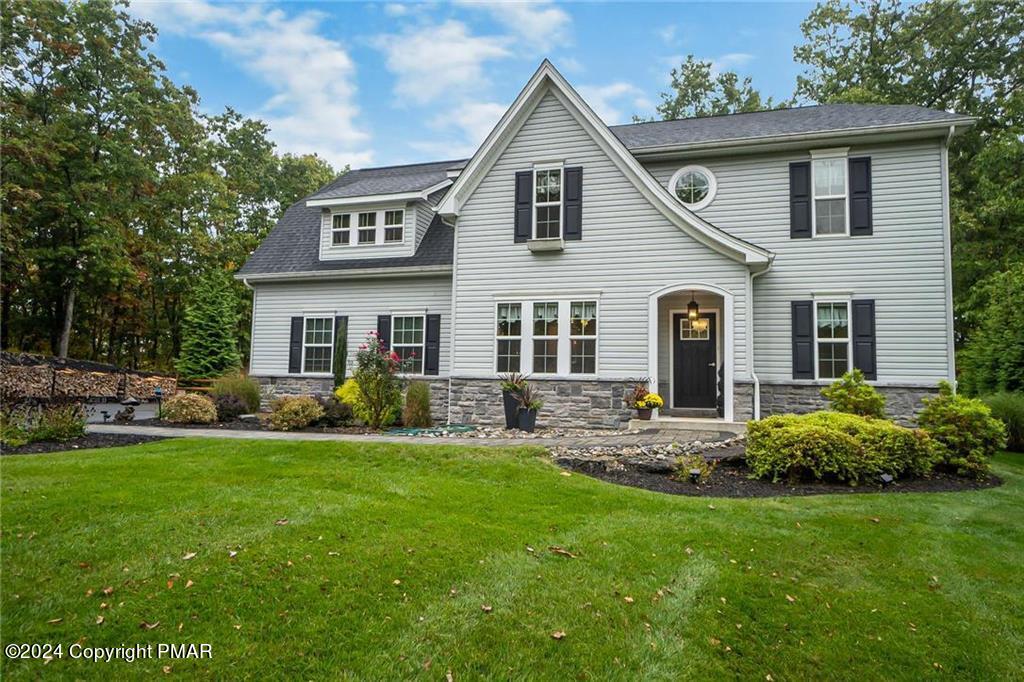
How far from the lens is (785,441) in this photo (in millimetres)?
6926

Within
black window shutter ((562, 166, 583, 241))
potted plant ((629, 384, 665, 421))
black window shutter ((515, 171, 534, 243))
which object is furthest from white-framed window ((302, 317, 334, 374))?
potted plant ((629, 384, 665, 421))

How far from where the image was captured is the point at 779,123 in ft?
42.8

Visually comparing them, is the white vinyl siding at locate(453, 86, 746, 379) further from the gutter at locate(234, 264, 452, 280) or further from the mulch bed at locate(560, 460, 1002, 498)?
the mulch bed at locate(560, 460, 1002, 498)

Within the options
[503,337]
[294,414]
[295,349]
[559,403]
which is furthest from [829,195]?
[295,349]

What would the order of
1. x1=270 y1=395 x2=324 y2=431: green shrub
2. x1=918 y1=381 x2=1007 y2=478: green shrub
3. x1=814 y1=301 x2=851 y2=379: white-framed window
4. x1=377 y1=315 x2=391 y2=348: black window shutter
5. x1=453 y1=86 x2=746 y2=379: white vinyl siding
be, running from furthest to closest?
x1=377 y1=315 x2=391 y2=348: black window shutter < x1=814 y1=301 x2=851 y2=379: white-framed window < x1=453 y1=86 x2=746 y2=379: white vinyl siding < x1=270 y1=395 x2=324 y2=431: green shrub < x1=918 y1=381 x2=1007 y2=478: green shrub

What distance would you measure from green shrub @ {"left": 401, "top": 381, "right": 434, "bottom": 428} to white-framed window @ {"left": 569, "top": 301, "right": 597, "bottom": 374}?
318cm

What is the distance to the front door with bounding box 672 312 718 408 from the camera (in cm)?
1273

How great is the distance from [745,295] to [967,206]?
14456mm

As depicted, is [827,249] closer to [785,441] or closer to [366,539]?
[785,441]

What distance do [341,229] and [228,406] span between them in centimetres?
563

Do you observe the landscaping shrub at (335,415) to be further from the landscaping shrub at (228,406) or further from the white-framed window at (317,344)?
the white-framed window at (317,344)

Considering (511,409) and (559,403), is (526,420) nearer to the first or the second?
(511,409)

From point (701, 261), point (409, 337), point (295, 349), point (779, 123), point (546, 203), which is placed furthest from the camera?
point (295, 349)

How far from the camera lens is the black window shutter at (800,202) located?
1209cm
